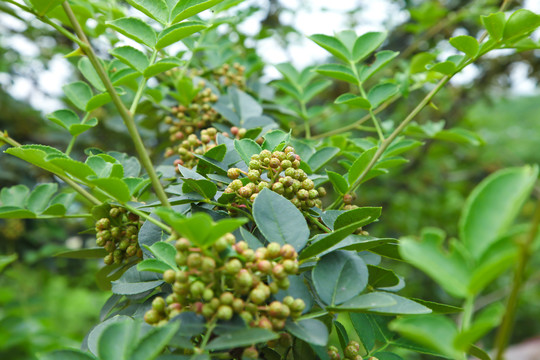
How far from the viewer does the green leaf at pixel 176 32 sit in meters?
0.89

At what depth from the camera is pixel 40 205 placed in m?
1.23

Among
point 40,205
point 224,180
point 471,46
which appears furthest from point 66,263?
point 471,46

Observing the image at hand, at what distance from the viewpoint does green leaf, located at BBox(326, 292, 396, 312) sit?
0.66 meters

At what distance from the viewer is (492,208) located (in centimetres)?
50

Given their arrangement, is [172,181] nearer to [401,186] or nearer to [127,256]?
[127,256]

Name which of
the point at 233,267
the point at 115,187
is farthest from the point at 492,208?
the point at 115,187

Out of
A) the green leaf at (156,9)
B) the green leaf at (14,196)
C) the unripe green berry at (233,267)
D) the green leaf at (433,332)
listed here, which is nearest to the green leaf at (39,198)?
the green leaf at (14,196)

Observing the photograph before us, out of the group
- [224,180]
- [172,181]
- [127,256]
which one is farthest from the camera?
[172,181]

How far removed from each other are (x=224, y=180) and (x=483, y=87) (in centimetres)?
377

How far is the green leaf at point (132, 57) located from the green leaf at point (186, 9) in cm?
11

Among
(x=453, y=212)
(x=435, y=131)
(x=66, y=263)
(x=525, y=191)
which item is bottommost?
(x=453, y=212)

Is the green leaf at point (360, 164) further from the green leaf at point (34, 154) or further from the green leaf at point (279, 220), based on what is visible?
the green leaf at point (34, 154)

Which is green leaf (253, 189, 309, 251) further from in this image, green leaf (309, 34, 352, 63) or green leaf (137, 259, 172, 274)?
green leaf (309, 34, 352, 63)

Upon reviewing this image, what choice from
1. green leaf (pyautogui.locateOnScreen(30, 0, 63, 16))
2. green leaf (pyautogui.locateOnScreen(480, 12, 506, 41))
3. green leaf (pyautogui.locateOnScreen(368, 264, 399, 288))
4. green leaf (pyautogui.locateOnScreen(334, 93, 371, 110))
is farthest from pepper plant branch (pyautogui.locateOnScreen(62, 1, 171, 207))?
green leaf (pyautogui.locateOnScreen(480, 12, 506, 41))
